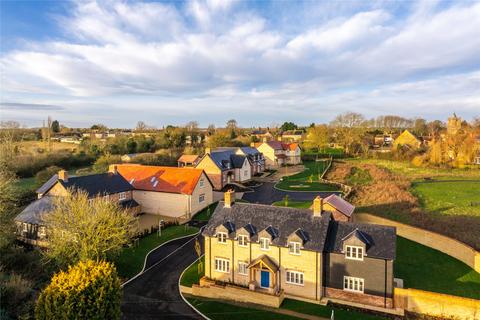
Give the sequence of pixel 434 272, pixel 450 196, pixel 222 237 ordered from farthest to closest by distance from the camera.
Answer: pixel 450 196 < pixel 434 272 < pixel 222 237

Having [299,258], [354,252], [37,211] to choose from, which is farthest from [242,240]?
[37,211]

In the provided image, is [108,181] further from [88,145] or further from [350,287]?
[88,145]

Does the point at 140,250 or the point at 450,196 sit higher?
the point at 450,196

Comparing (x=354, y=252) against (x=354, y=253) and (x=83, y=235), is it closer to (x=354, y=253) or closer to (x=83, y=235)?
(x=354, y=253)

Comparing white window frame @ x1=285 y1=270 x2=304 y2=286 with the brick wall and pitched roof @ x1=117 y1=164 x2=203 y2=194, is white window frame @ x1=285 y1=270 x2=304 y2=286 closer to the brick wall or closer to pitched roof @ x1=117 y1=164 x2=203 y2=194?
the brick wall

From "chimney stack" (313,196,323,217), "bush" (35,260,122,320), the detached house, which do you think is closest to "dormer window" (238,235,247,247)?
the detached house

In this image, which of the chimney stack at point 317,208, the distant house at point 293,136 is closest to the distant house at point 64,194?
the chimney stack at point 317,208
